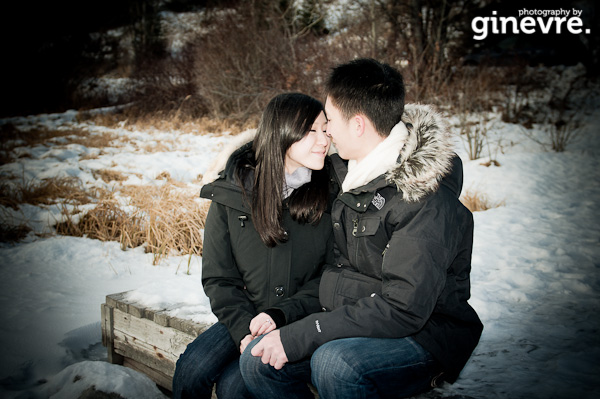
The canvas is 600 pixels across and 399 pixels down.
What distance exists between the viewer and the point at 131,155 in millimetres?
7371

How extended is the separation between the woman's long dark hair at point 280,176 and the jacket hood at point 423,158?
0.49 m

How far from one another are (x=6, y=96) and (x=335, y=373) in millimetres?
17223

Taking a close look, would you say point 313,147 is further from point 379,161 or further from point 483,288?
point 483,288

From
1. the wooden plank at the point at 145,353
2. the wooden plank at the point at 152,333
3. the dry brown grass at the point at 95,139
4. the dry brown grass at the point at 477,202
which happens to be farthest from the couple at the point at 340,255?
the dry brown grass at the point at 95,139

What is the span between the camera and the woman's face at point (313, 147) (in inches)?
76.0

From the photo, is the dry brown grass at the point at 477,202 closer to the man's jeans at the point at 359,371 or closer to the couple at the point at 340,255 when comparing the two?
the couple at the point at 340,255

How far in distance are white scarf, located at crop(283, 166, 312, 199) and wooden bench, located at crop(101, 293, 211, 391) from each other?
78 cm

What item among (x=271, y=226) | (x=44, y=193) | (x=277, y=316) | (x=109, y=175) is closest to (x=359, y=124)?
(x=271, y=226)

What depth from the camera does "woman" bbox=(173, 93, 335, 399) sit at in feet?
6.12

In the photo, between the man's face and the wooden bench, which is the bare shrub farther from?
the man's face

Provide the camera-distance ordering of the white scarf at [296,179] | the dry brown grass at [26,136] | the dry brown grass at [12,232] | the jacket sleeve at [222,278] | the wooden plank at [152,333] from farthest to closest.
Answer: the dry brown grass at [26,136], the dry brown grass at [12,232], the wooden plank at [152,333], the white scarf at [296,179], the jacket sleeve at [222,278]

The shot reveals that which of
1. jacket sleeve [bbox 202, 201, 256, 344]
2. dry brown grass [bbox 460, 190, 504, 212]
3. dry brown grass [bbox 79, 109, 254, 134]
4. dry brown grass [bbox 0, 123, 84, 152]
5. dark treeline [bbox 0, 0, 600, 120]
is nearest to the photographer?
jacket sleeve [bbox 202, 201, 256, 344]

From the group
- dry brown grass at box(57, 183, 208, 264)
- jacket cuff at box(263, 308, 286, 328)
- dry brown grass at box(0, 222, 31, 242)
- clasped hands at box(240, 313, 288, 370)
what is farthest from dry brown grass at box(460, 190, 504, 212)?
dry brown grass at box(0, 222, 31, 242)

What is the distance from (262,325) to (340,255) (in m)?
0.48
